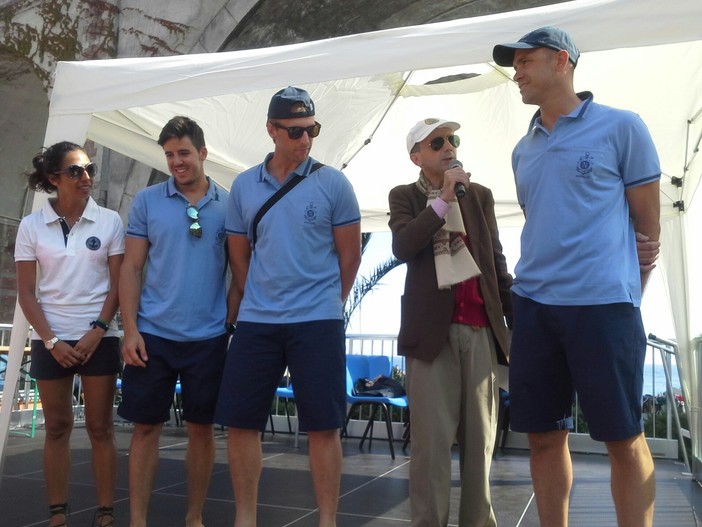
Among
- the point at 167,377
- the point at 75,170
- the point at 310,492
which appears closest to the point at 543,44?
the point at 167,377

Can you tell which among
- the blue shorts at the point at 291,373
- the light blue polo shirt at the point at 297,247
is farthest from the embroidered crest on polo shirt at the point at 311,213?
the blue shorts at the point at 291,373

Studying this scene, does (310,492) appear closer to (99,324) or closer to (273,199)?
(99,324)

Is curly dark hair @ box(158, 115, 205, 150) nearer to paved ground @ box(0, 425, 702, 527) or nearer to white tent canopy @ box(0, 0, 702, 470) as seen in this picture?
white tent canopy @ box(0, 0, 702, 470)

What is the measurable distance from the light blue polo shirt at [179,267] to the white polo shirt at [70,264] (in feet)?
0.65

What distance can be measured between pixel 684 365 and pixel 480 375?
3535 mm

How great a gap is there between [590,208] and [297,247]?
1216mm

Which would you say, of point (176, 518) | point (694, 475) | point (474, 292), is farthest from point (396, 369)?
point (474, 292)

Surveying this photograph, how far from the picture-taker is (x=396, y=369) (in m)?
9.09

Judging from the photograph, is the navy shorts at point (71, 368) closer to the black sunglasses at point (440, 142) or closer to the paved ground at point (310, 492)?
the paved ground at point (310, 492)

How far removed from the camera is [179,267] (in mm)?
3416

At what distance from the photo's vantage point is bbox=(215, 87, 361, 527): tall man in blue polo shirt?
10.1 ft

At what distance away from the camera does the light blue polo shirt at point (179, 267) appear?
3395 mm

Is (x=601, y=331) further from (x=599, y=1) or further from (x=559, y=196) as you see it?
(x=599, y=1)

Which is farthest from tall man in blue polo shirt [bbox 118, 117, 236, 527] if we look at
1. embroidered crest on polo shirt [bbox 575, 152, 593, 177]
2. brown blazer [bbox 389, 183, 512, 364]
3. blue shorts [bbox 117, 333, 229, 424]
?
embroidered crest on polo shirt [bbox 575, 152, 593, 177]
